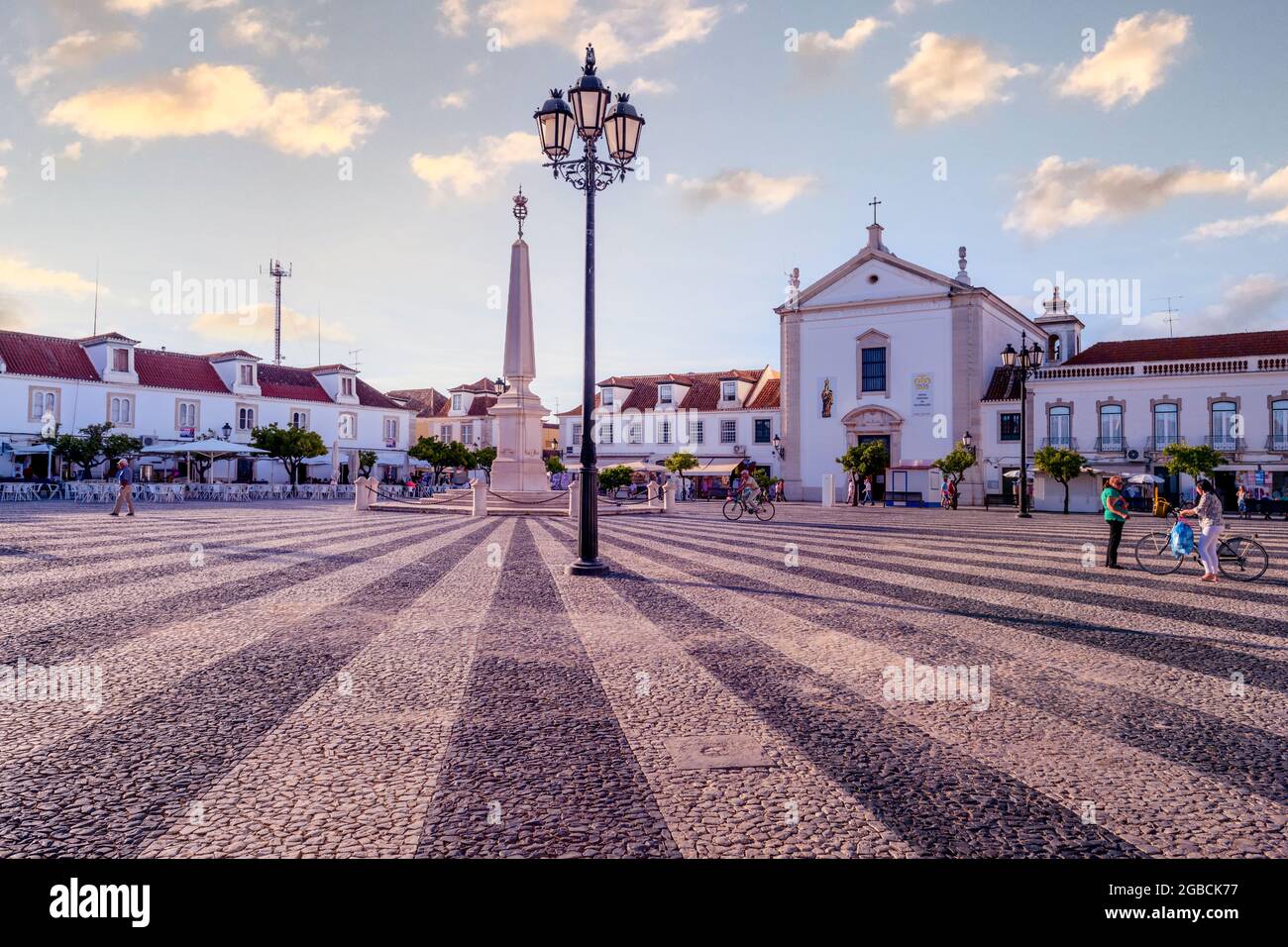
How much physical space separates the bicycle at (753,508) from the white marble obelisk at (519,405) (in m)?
6.68

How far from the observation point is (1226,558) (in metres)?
11.4

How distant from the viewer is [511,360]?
93.4 ft

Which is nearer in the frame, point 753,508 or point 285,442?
point 753,508

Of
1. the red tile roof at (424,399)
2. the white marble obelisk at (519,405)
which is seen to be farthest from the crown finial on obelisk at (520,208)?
the red tile roof at (424,399)

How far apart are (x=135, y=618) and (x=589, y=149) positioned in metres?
8.13

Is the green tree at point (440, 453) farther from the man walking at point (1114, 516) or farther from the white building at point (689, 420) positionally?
the man walking at point (1114, 516)

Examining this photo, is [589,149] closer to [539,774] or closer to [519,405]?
[539,774]

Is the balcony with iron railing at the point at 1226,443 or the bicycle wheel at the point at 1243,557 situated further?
the balcony with iron railing at the point at 1226,443

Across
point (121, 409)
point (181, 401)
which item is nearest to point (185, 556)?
point (121, 409)

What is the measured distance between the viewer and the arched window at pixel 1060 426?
40.8 m

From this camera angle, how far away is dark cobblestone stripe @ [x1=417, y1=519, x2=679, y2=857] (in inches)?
117

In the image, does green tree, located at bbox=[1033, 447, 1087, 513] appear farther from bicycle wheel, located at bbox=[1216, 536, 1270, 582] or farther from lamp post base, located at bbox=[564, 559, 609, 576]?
lamp post base, located at bbox=[564, 559, 609, 576]

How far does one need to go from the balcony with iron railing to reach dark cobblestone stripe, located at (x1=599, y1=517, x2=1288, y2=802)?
38653 millimetres
